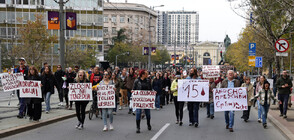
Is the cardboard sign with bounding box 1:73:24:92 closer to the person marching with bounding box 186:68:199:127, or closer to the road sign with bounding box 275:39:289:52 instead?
the person marching with bounding box 186:68:199:127

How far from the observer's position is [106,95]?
37.0ft

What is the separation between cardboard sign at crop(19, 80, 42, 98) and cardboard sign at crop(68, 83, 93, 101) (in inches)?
42.4

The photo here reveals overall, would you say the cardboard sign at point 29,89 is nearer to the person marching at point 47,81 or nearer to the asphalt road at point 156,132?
the asphalt road at point 156,132

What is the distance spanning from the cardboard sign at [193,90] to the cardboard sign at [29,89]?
4.29 meters

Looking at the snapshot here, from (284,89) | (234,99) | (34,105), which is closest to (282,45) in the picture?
(284,89)

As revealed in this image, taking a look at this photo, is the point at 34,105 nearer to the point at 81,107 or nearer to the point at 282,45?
the point at 81,107

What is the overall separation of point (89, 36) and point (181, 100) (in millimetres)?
57980

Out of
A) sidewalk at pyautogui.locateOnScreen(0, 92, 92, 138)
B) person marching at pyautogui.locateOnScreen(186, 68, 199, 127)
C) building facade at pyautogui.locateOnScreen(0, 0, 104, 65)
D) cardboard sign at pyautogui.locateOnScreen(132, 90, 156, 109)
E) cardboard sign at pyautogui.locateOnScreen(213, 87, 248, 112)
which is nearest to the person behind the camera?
sidewalk at pyautogui.locateOnScreen(0, 92, 92, 138)

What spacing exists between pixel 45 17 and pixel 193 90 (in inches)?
2108

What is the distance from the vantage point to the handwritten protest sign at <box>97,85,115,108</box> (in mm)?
11102

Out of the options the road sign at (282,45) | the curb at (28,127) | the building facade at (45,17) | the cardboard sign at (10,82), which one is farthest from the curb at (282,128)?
the building facade at (45,17)

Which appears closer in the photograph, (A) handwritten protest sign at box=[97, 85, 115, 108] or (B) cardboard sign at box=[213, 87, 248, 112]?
(A) handwritten protest sign at box=[97, 85, 115, 108]

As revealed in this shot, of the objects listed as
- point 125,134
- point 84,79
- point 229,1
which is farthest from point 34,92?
point 229,1

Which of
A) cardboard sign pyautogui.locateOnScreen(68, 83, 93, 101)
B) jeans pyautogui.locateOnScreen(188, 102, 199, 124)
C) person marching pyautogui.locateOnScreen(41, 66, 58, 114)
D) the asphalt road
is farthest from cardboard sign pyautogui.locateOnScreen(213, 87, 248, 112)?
person marching pyautogui.locateOnScreen(41, 66, 58, 114)
